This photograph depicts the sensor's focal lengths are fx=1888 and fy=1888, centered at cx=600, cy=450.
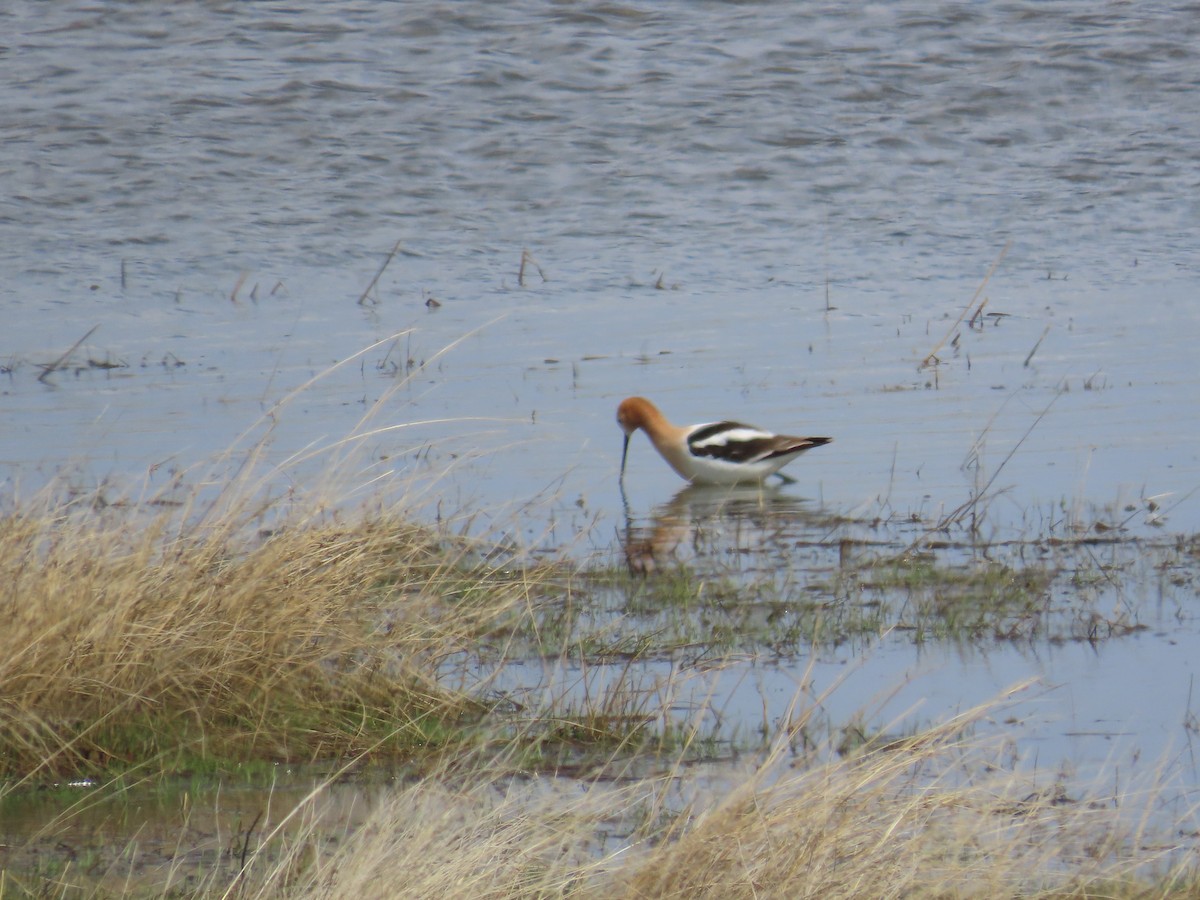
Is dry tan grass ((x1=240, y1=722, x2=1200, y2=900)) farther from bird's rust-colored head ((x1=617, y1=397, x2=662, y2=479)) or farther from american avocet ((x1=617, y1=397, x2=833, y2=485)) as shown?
bird's rust-colored head ((x1=617, y1=397, x2=662, y2=479))

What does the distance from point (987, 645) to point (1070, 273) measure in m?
9.56

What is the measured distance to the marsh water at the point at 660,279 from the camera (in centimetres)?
820

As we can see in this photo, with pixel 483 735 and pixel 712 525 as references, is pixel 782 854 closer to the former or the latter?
pixel 483 735

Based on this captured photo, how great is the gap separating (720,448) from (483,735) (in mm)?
4383

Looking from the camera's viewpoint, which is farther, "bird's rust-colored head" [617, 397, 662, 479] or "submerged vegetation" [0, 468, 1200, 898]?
"bird's rust-colored head" [617, 397, 662, 479]

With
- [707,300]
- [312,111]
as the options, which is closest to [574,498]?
[707,300]

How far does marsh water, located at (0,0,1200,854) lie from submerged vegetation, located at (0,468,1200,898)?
0.80 ft

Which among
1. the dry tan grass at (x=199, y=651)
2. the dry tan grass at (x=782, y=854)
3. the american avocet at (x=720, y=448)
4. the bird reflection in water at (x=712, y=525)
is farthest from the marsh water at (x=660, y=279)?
the dry tan grass at (x=782, y=854)

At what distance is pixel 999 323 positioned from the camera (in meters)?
13.7

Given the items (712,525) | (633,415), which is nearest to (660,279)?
(633,415)

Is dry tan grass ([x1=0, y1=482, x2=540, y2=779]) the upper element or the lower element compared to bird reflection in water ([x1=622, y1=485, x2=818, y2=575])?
upper

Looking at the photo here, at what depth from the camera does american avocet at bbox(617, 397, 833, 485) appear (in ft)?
32.2

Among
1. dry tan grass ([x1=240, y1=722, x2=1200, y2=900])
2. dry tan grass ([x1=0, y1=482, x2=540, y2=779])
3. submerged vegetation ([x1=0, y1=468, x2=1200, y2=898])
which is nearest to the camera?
dry tan grass ([x1=240, y1=722, x2=1200, y2=900])

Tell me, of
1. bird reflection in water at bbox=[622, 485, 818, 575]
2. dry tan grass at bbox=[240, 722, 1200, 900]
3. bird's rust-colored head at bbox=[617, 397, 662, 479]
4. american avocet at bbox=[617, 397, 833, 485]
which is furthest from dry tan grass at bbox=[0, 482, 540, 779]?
bird's rust-colored head at bbox=[617, 397, 662, 479]
